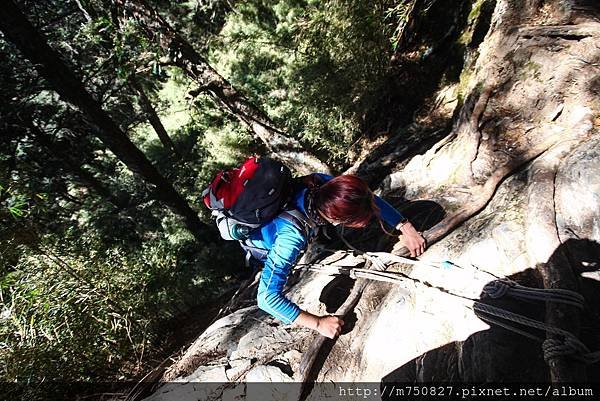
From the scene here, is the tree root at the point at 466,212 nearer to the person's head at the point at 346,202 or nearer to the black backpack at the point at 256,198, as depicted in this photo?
the black backpack at the point at 256,198

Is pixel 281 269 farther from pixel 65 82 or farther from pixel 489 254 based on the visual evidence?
pixel 65 82

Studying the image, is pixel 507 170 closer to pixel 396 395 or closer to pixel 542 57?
pixel 542 57

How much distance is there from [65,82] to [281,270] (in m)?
5.73

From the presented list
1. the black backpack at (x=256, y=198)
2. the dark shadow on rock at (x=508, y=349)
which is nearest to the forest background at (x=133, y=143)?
the black backpack at (x=256, y=198)

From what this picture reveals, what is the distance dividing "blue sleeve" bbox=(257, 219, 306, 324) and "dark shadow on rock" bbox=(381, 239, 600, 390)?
96cm

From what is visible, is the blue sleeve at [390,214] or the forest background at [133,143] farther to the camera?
the forest background at [133,143]

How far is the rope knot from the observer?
91.6 inches

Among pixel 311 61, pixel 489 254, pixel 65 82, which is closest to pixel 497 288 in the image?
pixel 489 254

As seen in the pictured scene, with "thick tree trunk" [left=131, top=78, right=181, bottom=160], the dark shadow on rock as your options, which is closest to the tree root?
the dark shadow on rock

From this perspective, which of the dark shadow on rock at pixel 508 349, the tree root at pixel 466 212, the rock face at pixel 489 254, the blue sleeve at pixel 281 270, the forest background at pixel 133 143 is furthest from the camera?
the forest background at pixel 133 143

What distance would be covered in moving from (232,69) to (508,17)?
24.9 feet

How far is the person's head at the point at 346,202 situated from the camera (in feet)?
7.87

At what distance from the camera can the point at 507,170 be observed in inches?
121

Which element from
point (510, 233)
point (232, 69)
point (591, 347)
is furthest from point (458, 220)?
point (232, 69)
